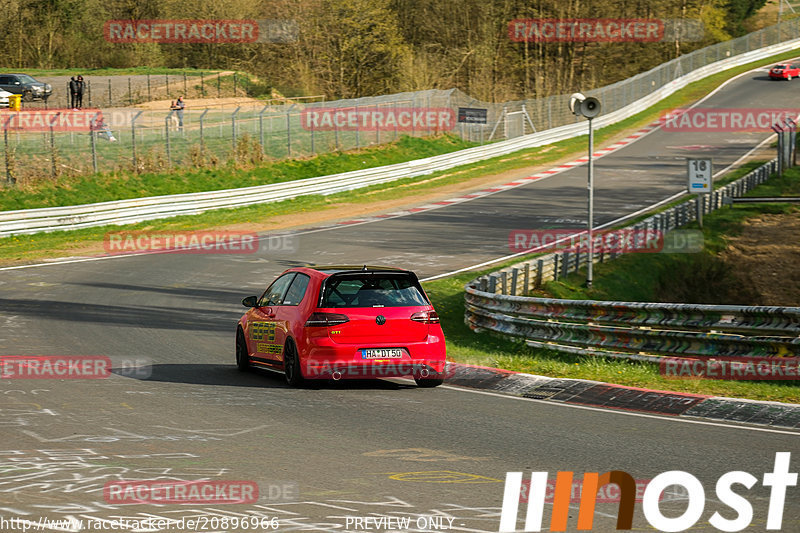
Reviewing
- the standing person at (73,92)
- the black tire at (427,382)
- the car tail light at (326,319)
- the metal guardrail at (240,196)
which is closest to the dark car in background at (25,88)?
the standing person at (73,92)

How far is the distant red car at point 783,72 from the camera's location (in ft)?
233

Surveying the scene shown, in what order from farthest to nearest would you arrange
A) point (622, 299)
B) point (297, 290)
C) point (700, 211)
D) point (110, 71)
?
point (110, 71)
point (700, 211)
point (622, 299)
point (297, 290)

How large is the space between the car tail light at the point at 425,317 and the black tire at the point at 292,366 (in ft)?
4.73

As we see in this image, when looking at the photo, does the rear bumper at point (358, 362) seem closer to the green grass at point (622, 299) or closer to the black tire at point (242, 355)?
the black tire at point (242, 355)

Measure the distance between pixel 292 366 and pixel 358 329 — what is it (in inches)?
38.1

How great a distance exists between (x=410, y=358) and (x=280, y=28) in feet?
212

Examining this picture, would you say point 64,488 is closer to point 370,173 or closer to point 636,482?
point 636,482

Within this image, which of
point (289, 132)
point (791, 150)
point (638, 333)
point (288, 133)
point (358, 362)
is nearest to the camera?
point (358, 362)

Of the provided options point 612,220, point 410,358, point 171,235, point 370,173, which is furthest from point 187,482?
point 370,173

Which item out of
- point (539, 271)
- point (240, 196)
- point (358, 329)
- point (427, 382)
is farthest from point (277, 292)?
point (240, 196)

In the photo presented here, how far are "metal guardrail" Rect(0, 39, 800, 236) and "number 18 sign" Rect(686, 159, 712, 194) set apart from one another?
15996 millimetres

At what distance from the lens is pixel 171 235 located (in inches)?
1272

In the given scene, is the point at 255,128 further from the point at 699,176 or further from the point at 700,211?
the point at 699,176

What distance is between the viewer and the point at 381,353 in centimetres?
1183
